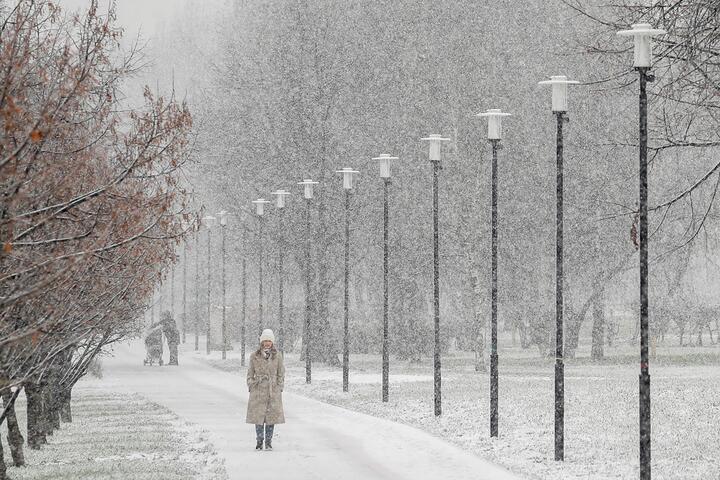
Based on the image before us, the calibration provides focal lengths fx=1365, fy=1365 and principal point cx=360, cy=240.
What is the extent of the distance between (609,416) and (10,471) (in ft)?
37.8

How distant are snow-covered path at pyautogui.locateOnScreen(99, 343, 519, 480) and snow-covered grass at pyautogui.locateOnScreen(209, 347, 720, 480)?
778 mm

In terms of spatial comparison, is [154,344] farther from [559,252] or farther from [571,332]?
[559,252]

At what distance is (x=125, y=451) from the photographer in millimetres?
23219

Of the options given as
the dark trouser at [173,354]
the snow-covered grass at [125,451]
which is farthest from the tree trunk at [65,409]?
the dark trouser at [173,354]

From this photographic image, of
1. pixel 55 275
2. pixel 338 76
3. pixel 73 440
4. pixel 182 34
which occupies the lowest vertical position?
pixel 73 440

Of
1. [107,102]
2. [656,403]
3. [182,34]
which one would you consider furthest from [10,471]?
[182,34]

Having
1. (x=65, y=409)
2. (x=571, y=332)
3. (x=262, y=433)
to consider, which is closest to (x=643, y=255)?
(x=262, y=433)

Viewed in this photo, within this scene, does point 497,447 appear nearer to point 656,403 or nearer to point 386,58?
point 656,403

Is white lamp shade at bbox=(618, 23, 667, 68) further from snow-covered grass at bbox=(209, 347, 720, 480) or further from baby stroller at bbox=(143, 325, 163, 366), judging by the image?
baby stroller at bbox=(143, 325, 163, 366)

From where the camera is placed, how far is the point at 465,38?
2009 inches

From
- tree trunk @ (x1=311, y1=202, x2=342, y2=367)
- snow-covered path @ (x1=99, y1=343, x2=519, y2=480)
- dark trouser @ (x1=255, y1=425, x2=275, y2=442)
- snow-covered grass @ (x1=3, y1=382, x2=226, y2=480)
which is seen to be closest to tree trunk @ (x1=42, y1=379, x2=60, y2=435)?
snow-covered grass @ (x1=3, y1=382, x2=226, y2=480)

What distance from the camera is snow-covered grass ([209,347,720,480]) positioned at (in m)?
19.6

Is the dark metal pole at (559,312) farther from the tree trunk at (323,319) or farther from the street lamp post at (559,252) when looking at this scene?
the tree trunk at (323,319)

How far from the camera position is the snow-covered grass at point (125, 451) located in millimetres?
19817
